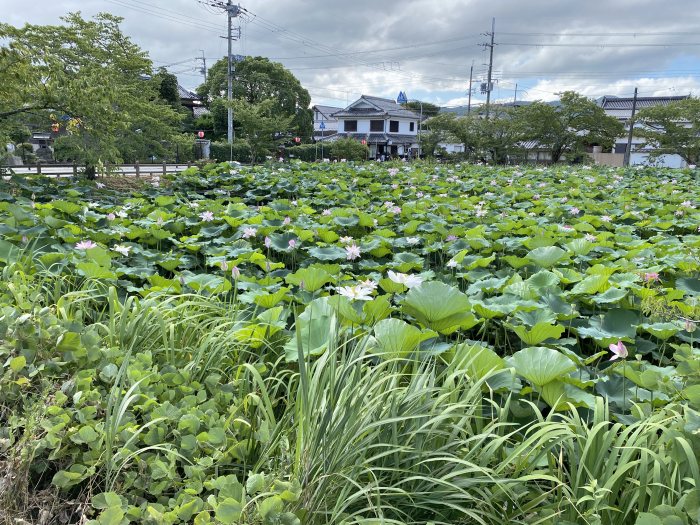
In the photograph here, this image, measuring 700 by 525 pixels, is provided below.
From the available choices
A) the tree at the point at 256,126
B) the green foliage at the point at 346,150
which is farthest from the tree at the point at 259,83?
the tree at the point at 256,126

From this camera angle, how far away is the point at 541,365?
179 centimetres

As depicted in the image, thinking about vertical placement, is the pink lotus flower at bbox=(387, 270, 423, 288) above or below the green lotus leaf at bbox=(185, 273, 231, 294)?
above

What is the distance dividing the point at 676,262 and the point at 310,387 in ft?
9.26

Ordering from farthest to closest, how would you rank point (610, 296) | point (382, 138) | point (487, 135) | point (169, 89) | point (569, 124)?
point (382, 138), point (169, 89), point (487, 135), point (569, 124), point (610, 296)

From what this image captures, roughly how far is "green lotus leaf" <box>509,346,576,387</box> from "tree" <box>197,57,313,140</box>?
3557 centimetres

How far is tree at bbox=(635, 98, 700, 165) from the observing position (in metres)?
21.1

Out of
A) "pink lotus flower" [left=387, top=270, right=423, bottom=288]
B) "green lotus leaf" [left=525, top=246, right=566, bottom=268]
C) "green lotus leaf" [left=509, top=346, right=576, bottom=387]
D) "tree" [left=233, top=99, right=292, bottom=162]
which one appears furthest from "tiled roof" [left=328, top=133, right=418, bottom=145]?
"green lotus leaf" [left=509, top=346, right=576, bottom=387]

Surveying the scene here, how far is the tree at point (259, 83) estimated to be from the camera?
35656 mm

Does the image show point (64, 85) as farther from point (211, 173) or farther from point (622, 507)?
point (622, 507)

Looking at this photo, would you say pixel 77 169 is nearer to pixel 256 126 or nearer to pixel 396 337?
pixel 256 126

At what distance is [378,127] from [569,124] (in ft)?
85.3

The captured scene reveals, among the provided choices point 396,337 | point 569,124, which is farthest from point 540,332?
point 569,124

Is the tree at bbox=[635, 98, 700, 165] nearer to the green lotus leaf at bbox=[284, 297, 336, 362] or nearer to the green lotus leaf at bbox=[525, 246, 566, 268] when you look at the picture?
the green lotus leaf at bbox=[525, 246, 566, 268]

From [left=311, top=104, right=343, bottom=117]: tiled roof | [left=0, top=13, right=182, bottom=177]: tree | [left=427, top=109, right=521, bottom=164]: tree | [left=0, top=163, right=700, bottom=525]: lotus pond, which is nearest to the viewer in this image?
[left=0, top=163, right=700, bottom=525]: lotus pond
